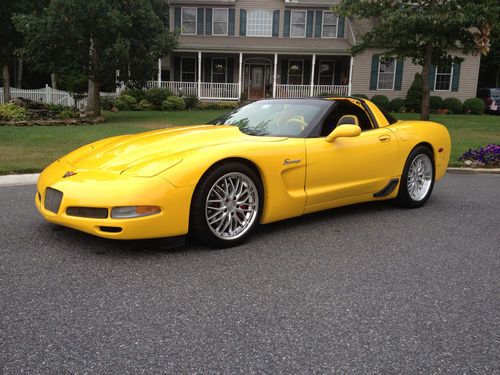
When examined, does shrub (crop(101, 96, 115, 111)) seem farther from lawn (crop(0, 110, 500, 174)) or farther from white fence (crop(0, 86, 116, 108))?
lawn (crop(0, 110, 500, 174))

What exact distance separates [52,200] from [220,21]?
84.8 ft

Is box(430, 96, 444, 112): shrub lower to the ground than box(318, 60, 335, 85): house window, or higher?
lower

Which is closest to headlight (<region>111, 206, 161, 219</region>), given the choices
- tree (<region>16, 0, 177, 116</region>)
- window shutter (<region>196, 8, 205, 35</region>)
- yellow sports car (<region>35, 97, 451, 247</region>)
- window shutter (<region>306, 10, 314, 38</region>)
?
yellow sports car (<region>35, 97, 451, 247</region>)

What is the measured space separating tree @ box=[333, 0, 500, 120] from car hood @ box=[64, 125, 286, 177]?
1328 cm

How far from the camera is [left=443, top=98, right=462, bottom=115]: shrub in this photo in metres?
25.3

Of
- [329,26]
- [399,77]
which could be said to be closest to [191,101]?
[329,26]

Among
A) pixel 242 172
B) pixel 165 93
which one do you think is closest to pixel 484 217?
pixel 242 172

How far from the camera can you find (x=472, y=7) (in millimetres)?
15086

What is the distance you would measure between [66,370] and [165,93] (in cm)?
2343

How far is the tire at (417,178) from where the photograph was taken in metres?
5.45

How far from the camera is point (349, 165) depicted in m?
4.76

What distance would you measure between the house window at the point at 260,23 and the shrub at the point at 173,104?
680 centimetres

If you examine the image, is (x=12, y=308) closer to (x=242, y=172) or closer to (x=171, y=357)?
(x=171, y=357)

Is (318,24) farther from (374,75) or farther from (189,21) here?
(189,21)
